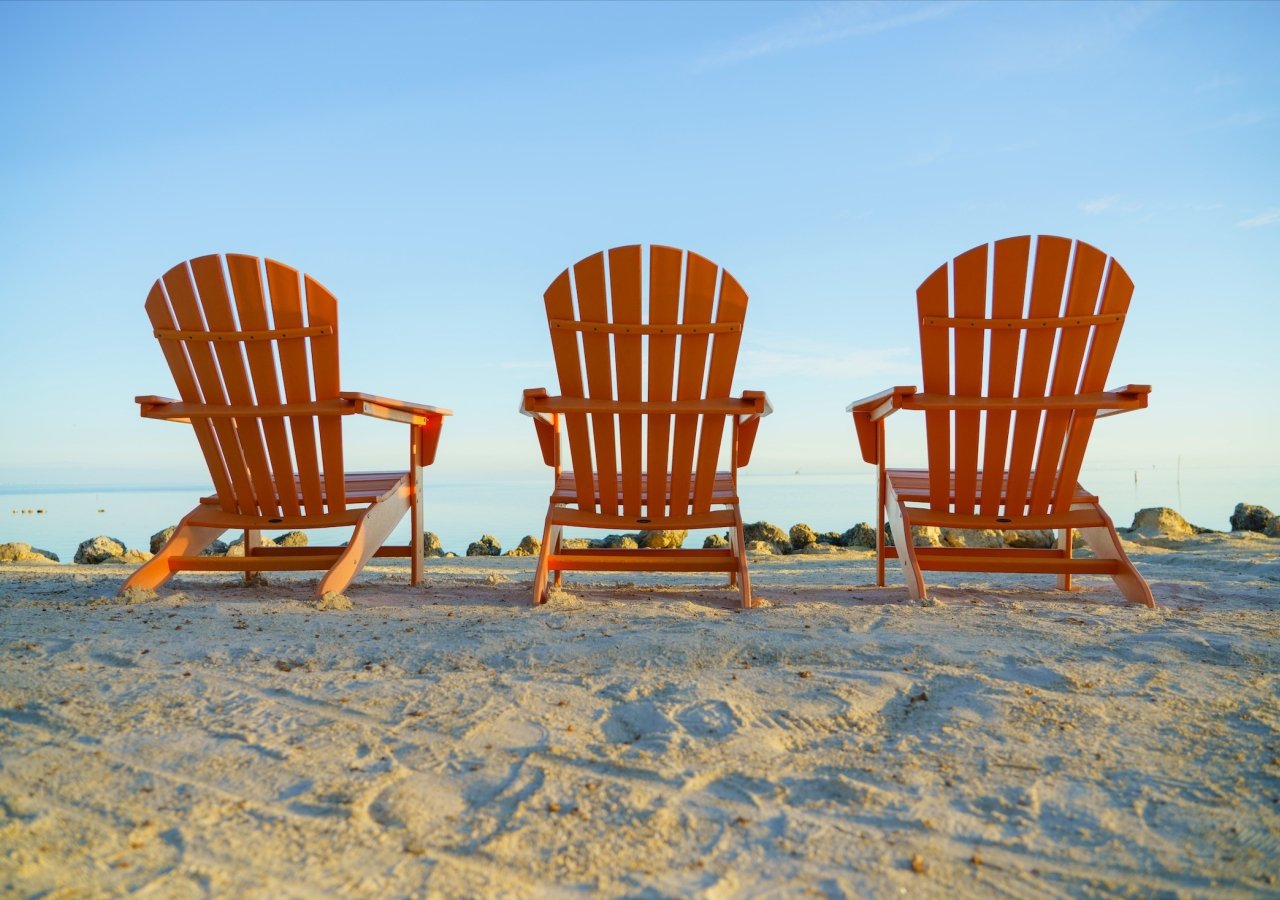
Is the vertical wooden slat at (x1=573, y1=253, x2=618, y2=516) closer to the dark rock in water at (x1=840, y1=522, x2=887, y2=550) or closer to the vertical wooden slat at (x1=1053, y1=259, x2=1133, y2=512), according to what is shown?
the vertical wooden slat at (x1=1053, y1=259, x2=1133, y2=512)

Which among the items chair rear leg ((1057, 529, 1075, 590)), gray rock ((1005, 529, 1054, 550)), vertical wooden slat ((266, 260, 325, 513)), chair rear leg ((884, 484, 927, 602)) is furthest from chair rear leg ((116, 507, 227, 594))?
gray rock ((1005, 529, 1054, 550))

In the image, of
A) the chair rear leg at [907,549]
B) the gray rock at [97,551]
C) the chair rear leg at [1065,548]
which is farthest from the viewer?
the gray rock at [97,551]

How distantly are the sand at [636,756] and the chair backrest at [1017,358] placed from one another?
91 centimetres

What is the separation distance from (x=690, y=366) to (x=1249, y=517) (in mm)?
6831

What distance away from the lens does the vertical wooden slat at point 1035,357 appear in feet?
12.4

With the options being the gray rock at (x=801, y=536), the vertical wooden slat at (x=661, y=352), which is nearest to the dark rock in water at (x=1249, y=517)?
the gray rock at (x=801, y=536)

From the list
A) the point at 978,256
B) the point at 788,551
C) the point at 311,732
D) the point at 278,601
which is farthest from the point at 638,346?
the point at 788,551

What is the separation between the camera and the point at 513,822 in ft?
5.11

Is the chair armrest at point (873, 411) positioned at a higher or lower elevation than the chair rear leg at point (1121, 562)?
higher

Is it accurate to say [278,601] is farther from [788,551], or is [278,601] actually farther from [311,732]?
[788,551]

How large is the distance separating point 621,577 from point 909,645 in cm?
289

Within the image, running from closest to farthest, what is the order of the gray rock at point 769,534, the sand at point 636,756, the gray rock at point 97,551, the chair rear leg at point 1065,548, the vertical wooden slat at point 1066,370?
the sand at point 636,756
the vertical wooden slat at point 1066,370
the chair rear leg at point 1065,548
the gray rock at point 97,551
the gray rock at point 769,534

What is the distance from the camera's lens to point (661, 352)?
12.5 feet

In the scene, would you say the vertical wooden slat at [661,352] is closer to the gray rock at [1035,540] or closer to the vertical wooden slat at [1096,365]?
the vertical wooden slat at [1096,365]
